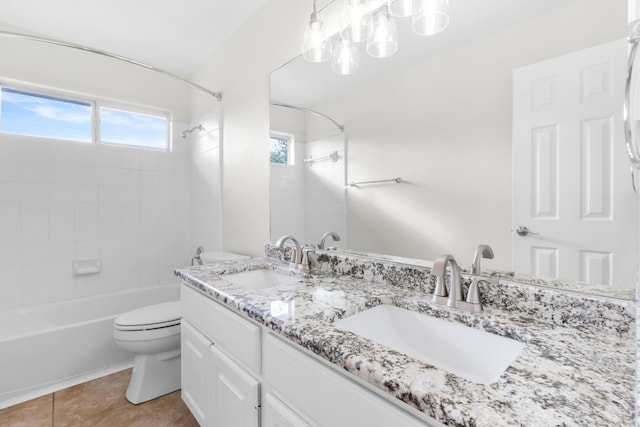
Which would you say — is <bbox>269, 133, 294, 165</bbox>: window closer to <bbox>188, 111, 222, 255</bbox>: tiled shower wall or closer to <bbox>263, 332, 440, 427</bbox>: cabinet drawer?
<bbox>188, 111, 222, 255</bbox>: tiled shower wall

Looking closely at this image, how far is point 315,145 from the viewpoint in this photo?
165cm

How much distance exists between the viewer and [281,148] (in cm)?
188

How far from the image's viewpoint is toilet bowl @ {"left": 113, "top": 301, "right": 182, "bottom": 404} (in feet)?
5.99

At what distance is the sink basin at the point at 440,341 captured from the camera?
0.76m

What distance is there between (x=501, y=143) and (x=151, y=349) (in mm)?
2108

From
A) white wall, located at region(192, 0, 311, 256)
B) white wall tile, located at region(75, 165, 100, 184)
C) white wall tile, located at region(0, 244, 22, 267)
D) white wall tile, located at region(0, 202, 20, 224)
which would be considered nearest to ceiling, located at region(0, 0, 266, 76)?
white wall, located at region(192, 0, 311, 256)

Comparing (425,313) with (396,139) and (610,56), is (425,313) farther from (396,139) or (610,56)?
A: (610,56)

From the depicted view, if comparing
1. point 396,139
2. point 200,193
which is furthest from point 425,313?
point 200,193

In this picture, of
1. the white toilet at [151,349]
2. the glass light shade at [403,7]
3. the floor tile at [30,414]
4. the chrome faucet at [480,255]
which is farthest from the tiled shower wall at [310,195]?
the floor tile at [30,414]

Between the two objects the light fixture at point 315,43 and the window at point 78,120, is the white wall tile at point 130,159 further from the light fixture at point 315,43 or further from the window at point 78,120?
the light fixture at point 315,43

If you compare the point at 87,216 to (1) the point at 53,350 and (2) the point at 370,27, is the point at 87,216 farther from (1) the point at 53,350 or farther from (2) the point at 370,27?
(2) the point at 370,27

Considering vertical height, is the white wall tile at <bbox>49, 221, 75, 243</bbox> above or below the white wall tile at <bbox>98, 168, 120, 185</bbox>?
below

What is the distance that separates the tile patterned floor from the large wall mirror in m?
1.46

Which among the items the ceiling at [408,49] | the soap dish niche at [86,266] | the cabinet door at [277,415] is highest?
the ceiling at [408,49]
